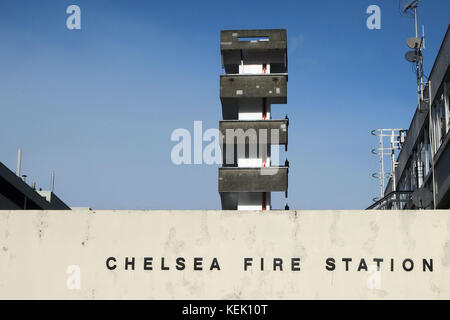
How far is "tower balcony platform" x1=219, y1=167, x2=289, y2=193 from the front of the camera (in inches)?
1709

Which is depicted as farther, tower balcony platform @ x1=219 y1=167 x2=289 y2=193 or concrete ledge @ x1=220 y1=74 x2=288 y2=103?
concrete ledge @ x1=220 y1=74 x2=288 y2=103

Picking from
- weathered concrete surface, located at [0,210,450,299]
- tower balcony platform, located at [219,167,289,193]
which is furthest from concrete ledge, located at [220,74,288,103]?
weathered concrete surface, located at [0,210,450,299]

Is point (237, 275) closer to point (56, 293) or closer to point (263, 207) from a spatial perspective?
point (56, 293)

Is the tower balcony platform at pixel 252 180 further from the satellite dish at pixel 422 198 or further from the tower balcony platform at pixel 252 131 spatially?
the satellite dish at pixel 422 198

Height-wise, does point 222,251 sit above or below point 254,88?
below

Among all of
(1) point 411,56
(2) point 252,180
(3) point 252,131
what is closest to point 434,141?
(1) point 411,56

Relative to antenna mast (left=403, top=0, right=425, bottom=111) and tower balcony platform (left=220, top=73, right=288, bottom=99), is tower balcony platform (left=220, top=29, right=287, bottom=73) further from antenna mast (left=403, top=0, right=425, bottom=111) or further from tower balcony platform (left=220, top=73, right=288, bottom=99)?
antenna mast (left=403, top=0, right=425, bottom=111)

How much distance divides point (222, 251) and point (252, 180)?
2859 cm

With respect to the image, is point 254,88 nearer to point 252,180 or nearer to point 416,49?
point 252,180

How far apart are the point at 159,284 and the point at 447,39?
599 inches

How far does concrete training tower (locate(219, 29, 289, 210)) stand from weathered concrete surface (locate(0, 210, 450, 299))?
2822 cm

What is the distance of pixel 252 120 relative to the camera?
45.6 meters

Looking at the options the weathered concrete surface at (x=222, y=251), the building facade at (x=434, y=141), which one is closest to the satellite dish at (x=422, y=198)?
the building facade at (x=434, y=141)
